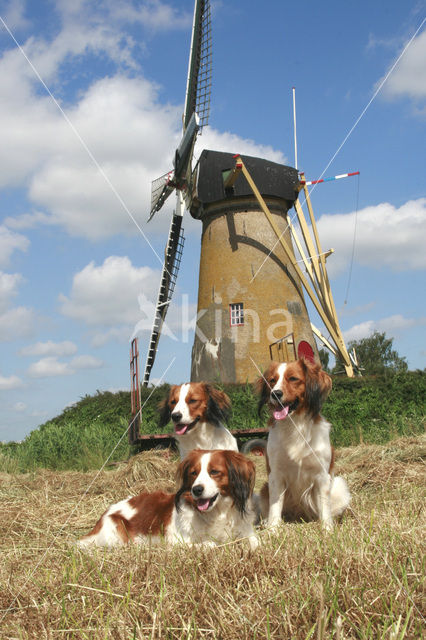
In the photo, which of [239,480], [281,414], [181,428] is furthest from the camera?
[181,428]

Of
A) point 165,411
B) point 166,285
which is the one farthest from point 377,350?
point 165,411

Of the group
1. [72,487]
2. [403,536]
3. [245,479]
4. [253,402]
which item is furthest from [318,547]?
[253,402]

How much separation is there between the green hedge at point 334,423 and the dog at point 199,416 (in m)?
4.88

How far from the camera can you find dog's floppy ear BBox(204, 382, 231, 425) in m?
5.03

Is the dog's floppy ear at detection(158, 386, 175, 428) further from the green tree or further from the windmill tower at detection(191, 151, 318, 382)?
the green tree

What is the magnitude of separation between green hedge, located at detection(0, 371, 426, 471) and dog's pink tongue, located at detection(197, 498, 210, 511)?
6.42 m

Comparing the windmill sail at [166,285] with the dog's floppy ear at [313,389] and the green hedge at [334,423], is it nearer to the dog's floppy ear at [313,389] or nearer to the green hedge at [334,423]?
the green hedge at [334,423]

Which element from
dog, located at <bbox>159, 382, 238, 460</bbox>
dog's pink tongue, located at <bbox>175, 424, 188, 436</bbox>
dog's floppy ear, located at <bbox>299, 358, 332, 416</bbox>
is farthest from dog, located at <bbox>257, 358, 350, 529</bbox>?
dog's pink tongue, located at <bbox>175, 424, 188, 436</bbox>

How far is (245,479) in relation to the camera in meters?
3.52

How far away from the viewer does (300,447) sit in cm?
421

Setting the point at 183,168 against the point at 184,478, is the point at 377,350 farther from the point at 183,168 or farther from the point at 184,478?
the point at 184,478

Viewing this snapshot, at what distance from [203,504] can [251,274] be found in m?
14.6

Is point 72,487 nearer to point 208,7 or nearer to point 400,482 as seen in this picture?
point 400,482

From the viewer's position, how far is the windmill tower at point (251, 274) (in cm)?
1716
